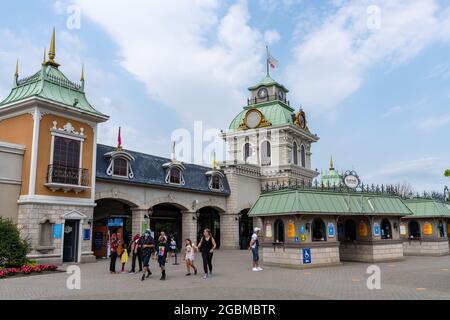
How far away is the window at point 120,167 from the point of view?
25306 millimetres

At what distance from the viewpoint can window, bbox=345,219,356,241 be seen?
70.2 feet

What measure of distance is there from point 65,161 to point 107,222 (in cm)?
623

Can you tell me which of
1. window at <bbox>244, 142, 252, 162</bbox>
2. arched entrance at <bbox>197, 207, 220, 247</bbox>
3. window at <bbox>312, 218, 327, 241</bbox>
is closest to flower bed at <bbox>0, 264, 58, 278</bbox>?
window at <bbox>312, 218, 327, 241</bbox>

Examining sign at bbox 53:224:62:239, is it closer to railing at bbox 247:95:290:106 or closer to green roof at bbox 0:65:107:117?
green roof at bbox 0:65:107:117

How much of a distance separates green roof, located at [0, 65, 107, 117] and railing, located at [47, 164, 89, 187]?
3.28m

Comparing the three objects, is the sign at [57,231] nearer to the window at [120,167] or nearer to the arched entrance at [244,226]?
the window at [120,167]

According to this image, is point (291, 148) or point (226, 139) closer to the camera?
point (291, 148)

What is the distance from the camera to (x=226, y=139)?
44.2 meters
